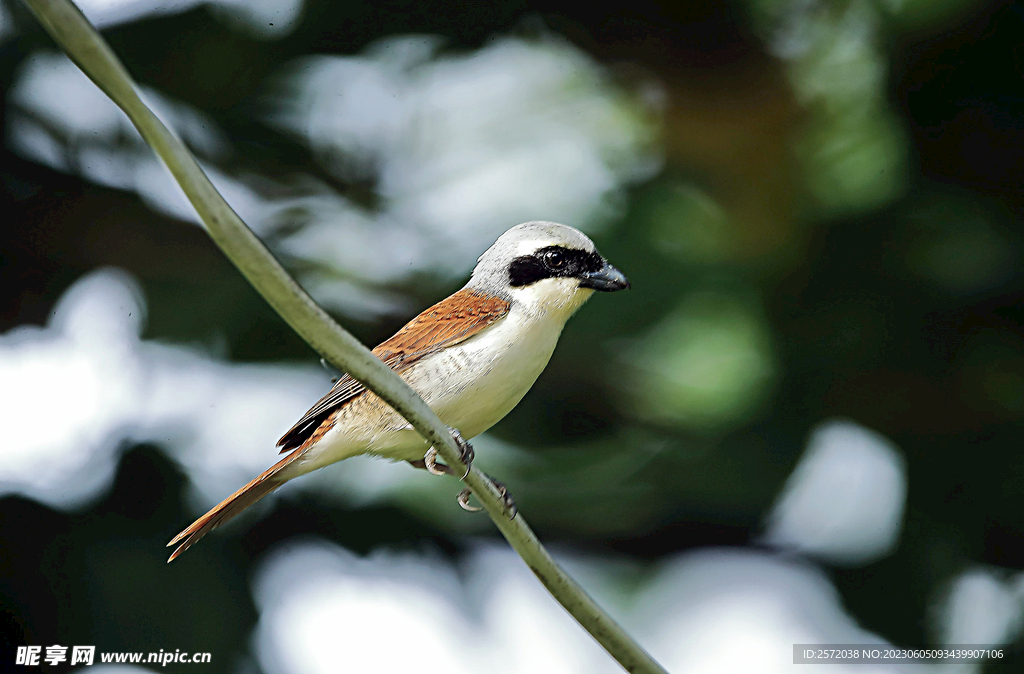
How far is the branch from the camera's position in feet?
2.10

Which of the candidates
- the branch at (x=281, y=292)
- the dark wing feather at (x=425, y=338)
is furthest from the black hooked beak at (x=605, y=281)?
the branch at (x=281, y=292)

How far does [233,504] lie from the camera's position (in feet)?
5.29

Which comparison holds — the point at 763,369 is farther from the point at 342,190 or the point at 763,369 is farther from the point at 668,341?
the point at 342,190

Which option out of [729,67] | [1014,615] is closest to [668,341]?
[729,67]

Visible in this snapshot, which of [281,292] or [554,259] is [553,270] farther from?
[281,292]

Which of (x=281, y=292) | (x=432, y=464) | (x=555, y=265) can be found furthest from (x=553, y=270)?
(x=281, y=292)

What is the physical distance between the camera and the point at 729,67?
3.33 metres

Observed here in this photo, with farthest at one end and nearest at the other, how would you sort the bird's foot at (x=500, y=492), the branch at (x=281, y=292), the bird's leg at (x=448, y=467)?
the bird's foot at (x=500, y=492) < the bird's leg at (x=448, y=467) < the branch at (x=281, y=292)

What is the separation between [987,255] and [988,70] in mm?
761

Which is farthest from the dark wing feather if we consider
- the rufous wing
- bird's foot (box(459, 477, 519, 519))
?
bird's foot (box(459, 477, 519, 519))

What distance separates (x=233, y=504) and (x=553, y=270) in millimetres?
814

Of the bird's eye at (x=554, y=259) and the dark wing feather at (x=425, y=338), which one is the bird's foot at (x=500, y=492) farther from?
the bird's eye at (x=554, y=259)

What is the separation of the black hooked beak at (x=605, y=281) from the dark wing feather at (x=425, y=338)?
0.59 feet

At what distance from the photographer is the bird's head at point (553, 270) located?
1.73 m
